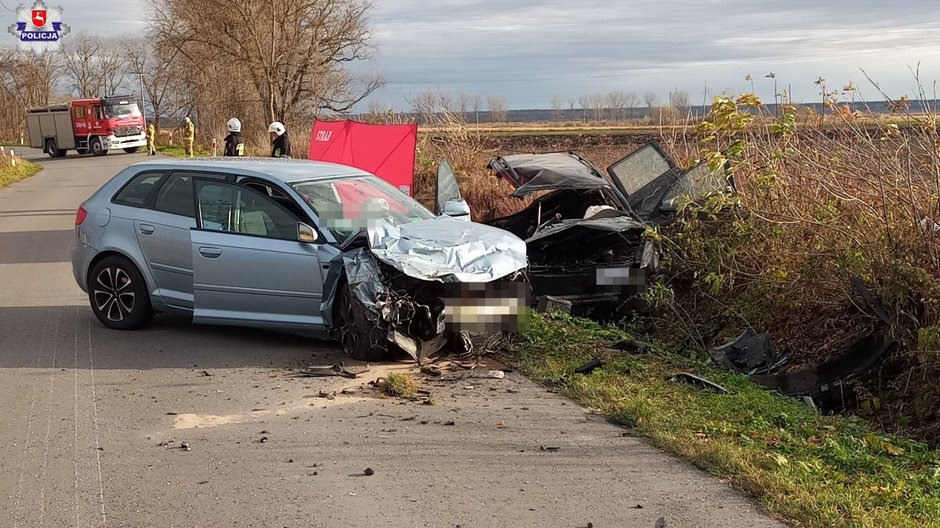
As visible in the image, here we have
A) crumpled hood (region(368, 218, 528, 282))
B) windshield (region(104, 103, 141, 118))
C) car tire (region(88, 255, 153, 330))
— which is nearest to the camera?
crumpled hood (region(368, 218, 528, 282))

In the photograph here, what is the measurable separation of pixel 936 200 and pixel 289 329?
18.2 ft

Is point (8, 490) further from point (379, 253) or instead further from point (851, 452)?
point (851, 452)

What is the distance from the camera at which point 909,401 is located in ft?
23.6

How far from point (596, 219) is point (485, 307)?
8.63 ft

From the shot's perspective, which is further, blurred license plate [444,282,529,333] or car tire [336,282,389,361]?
blurred license plate [444,282,529,333]

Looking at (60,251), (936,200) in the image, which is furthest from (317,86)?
(936,200)

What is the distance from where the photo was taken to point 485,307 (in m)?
7.61

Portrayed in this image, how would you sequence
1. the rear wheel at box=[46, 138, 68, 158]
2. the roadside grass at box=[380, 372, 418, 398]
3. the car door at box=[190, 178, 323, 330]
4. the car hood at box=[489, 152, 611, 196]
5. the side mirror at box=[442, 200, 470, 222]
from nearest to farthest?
the roadside grass at box=[380, 372, 418, 398] → the car door at box=[190, 178, 323, 330] → the side mirror at box=[442, 200, 470, 222] → the car hood at box=[489, 152, 611, 196] → the rear wheel at box=[46, 138, 68, 158]

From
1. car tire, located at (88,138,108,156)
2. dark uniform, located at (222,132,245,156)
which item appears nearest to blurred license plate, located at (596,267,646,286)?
dark uniform, located at (222,132,245,156)

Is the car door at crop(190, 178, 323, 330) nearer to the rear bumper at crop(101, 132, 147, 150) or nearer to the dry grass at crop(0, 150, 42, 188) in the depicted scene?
the dry grass at crop(0, 150, 42, 188)

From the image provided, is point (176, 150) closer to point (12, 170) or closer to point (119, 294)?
point (12, 170)

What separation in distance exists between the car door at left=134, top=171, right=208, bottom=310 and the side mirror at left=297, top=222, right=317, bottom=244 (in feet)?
3.72

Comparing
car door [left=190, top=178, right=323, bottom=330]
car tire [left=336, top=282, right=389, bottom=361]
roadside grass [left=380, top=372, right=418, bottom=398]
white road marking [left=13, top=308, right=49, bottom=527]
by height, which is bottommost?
roadside grass [left=380, top=372, right=418, bottom=398]

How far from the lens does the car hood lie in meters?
10.0
